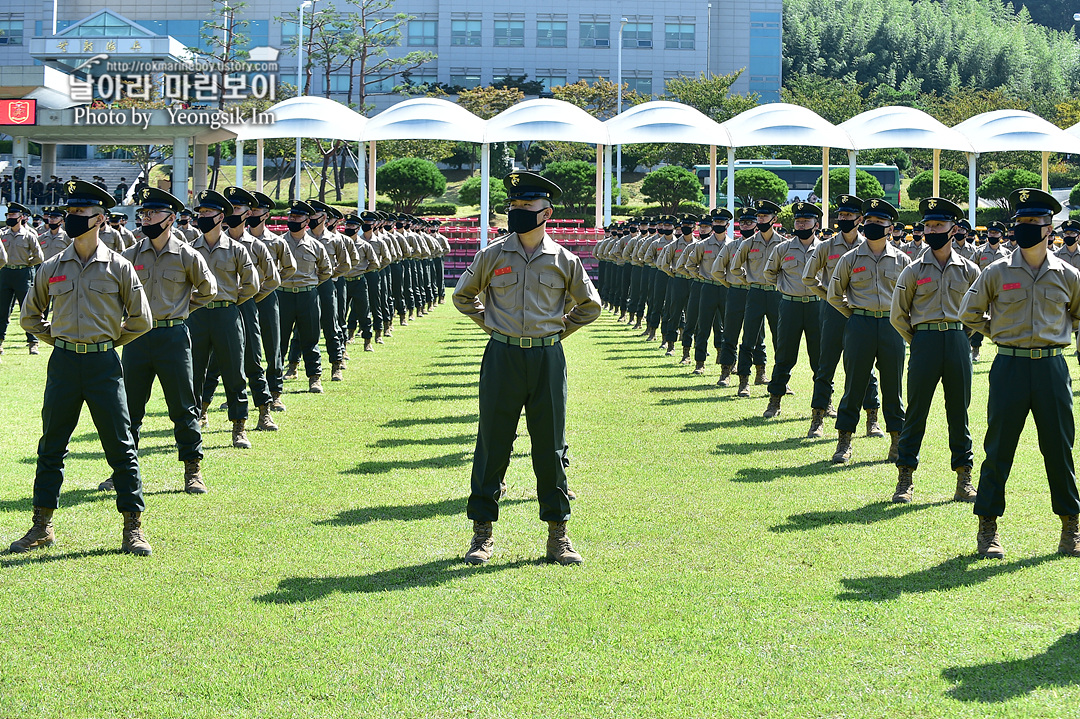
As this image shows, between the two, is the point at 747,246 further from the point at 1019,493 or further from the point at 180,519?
the point at 180,519

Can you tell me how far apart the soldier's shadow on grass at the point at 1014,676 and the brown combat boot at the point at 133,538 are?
513 cm

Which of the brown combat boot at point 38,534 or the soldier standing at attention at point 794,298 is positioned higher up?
the soldier standing at attention at point 794,298

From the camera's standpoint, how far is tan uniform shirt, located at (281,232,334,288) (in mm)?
15484

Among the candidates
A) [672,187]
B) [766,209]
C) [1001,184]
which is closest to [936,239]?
[766,209]

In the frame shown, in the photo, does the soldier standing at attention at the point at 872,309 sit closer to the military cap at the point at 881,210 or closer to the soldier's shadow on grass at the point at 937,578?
the military cap at the point at 881,210

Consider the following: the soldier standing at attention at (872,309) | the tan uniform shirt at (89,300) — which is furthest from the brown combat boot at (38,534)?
the soldier standing at attention at (872,309)

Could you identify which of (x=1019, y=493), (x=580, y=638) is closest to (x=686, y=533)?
(x=580, y=638)

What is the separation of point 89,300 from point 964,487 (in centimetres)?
692

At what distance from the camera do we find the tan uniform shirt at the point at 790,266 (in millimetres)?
14234

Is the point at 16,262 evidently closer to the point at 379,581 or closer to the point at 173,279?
the point at 173,279

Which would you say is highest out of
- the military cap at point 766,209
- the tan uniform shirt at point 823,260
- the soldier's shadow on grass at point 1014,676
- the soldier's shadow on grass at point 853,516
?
the military cap at point 766,209

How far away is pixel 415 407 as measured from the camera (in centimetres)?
1550

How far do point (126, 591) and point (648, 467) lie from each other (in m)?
5.48

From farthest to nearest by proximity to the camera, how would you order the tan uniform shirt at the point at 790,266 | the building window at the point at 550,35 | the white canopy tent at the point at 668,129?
the building window at the point at 550,35, the white canopy tent at the point at 668,129, the tan uniform shirt at the point at 790,266
